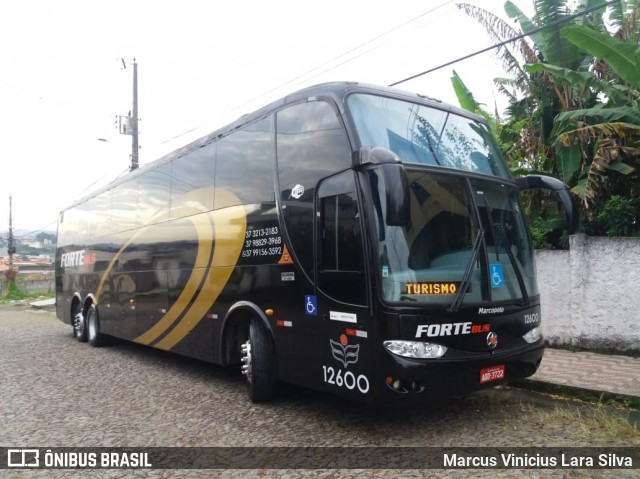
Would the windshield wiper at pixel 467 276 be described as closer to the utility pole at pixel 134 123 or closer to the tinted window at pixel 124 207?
the tinted window at pixel 124 207

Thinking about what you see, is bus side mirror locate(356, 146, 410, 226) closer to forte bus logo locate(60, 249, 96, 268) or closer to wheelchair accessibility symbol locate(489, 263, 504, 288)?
wheelchair accessibility symbol locate(489, 263, 504, 288)

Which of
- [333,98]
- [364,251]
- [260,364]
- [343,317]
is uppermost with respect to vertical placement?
[333,98]

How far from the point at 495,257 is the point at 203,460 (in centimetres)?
335

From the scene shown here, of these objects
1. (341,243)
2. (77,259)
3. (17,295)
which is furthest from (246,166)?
(17,295)

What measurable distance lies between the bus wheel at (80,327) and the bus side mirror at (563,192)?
1084 centimetres

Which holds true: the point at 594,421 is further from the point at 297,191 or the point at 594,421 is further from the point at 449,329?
the point at 297,191

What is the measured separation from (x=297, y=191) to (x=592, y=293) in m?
5.65

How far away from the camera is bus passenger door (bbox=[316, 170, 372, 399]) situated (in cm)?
490

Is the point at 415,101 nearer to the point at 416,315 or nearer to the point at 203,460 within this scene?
the point at 416,315

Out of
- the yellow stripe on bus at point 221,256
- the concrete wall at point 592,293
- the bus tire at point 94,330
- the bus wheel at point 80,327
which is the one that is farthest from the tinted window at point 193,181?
the bus wheel at point 80,327

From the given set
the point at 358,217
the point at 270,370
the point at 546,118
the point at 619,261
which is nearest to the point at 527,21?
the point at 546,118

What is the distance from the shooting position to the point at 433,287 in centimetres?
481

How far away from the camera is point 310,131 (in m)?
5.84

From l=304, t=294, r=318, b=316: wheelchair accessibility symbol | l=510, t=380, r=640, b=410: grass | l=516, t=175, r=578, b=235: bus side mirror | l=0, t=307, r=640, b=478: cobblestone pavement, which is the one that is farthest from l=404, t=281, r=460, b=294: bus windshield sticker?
l=510, t=380, r=640, b=410: grass
